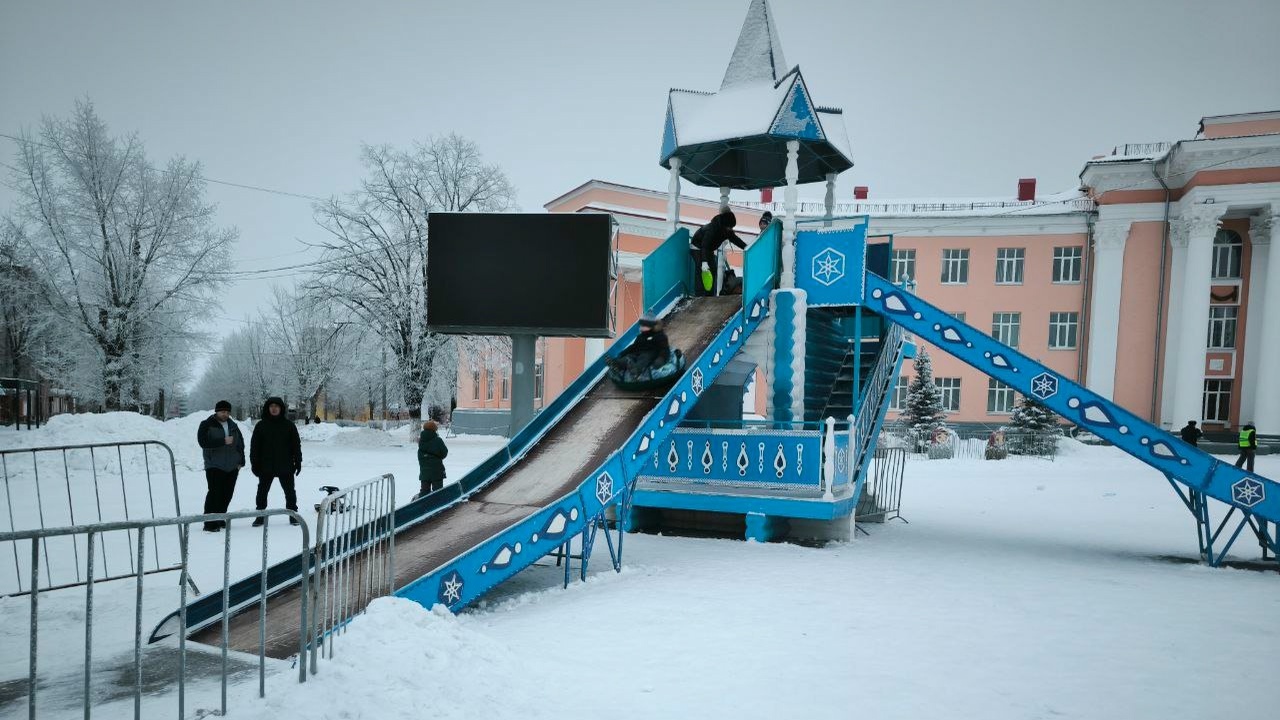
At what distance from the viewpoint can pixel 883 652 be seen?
566 centimetres

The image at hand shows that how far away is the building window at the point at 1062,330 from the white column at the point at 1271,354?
7119 millimetres

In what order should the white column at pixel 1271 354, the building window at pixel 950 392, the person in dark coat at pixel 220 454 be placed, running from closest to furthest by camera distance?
the person in dark coat at pixel 220 454 → the white column at pixel 1271 354 → the building window at pixel 950 392

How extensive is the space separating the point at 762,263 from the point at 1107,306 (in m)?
28.8

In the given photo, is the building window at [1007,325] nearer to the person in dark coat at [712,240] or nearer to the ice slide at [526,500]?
the person in dark coat at [712,240]

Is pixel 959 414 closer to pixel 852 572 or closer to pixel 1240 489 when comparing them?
pixel 1240 489

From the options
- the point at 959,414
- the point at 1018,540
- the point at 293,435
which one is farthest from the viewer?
the point at 959,414

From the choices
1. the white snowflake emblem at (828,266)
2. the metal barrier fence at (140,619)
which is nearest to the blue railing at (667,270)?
the white snowflake emblem at (828,266)

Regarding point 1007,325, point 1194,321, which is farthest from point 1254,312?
point 1007,325

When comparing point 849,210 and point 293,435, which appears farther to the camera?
point 849,210

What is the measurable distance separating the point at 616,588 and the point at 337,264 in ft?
78.5

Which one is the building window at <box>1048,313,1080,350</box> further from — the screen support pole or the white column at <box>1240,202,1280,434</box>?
the screen support pole

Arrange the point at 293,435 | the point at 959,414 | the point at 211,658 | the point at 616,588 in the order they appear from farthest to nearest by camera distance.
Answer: the point at 959,414
the point at 293,435
the point at 616,588
the point at 211,658

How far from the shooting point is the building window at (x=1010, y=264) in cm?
3597

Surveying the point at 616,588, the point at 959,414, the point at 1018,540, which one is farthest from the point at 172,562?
the point at 959,414
